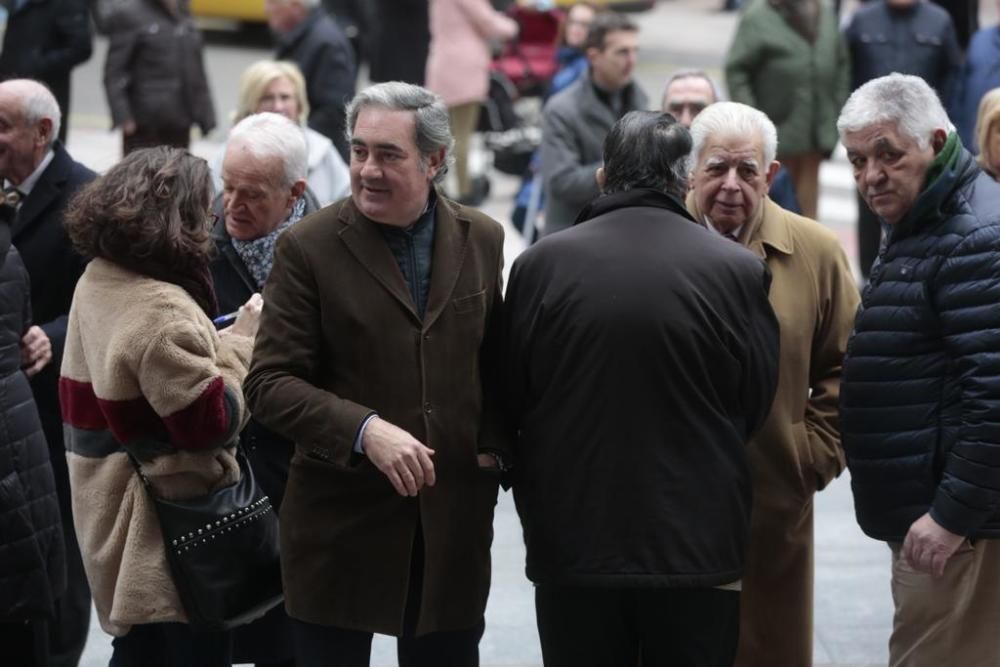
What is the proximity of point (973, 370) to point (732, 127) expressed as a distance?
1007 millimetres

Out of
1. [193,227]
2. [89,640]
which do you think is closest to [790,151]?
[89,640]

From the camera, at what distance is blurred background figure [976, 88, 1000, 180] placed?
5.44 meters

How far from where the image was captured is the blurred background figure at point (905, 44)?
31.9 feet

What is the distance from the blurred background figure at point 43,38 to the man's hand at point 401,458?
7078 mm

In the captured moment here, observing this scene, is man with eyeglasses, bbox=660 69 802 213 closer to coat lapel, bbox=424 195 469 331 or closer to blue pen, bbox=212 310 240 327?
blue pen, bbox=212 310 240 327

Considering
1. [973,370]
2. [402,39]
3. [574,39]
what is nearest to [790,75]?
[574,39]

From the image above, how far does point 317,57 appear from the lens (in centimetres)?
915

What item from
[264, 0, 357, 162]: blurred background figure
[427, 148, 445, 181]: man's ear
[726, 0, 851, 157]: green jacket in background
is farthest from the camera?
[726, 0, 851, 157]: green jacket in background

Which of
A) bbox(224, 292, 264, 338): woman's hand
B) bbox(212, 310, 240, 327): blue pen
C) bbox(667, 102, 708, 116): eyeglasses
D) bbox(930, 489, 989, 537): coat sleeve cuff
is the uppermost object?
bbox(667, 102, 708, 116): eyeglasses

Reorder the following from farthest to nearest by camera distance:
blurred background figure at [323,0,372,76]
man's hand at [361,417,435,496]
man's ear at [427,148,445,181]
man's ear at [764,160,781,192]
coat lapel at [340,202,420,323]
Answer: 1. blurred background figure at [323,0,372,76]
2. man's ear at [764,160,781,192]
3. man's ear at [427,148,445,181]
4. coat lapel at [340,202,420,323]
5. man's hand at [361,417,435,496]

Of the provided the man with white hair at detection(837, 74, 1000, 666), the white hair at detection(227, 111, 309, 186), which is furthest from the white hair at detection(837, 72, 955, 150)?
the white hair at detection(227, 111, 309, 186)

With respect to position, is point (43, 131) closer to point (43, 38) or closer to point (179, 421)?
point (179, 421)

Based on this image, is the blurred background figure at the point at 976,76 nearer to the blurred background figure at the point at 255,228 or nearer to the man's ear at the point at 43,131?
the blurred background figure at the point at 255,228

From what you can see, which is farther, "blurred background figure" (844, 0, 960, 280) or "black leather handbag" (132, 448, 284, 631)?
"blurred background figure" (844, 0, 960, 280)
